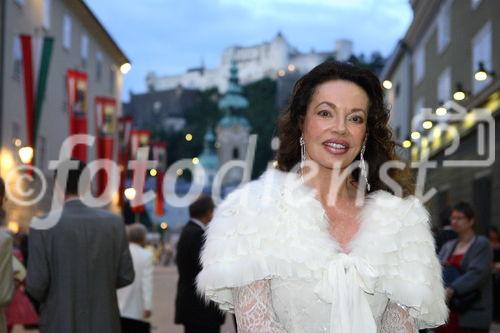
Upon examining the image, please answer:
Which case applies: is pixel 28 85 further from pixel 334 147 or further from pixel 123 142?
pixel 334 147

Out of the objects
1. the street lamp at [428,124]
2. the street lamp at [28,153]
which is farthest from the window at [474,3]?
the street lamp at [28,153]

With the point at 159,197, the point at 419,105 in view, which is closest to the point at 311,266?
the point at 419,105

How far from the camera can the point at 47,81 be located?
3669cm

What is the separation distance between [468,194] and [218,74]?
15398 cm

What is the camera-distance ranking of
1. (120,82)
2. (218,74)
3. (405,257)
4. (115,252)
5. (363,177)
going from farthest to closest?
1. (218,74)
2. (120,82)
3. (115,252)
4. (363,177)
5. (405,257)

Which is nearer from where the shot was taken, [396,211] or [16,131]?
[396,211]

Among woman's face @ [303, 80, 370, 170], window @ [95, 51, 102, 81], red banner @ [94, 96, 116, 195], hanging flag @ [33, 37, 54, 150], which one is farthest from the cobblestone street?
window @ [95, 51, 102, 81]

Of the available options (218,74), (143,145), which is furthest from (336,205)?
(218,74)

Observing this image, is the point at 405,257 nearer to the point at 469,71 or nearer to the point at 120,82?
the point at 469,71

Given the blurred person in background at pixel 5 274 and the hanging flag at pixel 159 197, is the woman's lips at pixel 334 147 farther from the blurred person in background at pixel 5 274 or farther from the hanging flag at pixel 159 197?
the hanging flag at pixel 159 197

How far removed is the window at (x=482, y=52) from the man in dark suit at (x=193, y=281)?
14713 millimetres

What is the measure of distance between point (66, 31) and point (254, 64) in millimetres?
134646

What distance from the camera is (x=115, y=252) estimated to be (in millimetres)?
6793

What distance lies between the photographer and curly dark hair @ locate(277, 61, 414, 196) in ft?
11.0
